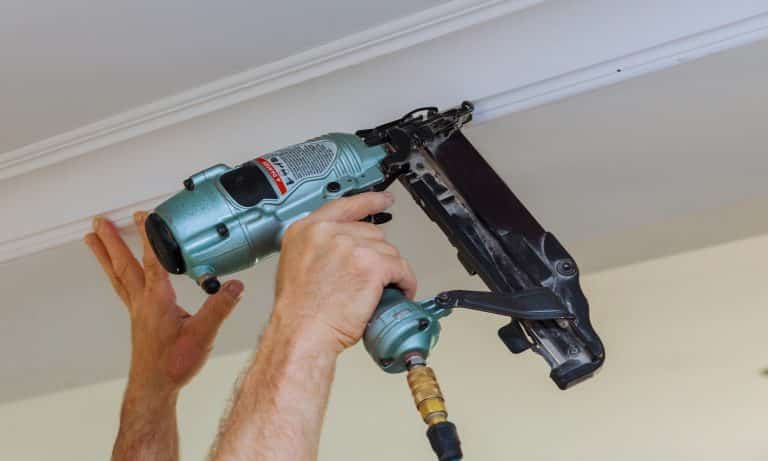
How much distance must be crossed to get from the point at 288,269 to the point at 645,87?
0.62 metres

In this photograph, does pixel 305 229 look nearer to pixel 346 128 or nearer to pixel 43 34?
pixel 346 128

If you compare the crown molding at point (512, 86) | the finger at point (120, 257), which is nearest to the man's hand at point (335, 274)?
the crown molding at point (512, 86)

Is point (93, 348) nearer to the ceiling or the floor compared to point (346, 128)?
nearer to the ceiling

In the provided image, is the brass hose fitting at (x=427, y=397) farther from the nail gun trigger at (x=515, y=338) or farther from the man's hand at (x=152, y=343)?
the man's hand at (x=152, y=343)

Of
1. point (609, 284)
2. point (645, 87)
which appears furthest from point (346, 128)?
point (609, 284)

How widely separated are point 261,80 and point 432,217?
392 millimetres

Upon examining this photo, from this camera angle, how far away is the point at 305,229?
1013 mm

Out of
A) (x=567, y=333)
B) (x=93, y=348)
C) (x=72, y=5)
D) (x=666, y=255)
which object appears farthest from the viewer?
(x=93, y=348)

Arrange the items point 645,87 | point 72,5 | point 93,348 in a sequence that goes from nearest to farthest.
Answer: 1. point 72,5
2. point 645,87
3. point 93,348

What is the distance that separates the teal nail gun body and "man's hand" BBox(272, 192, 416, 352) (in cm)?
3

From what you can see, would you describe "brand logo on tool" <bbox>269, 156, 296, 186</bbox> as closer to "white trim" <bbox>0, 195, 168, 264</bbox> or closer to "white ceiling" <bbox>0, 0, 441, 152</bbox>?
"white ceiling" <bbox>0, 0, 441, 152</bbox>

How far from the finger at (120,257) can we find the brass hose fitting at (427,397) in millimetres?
743

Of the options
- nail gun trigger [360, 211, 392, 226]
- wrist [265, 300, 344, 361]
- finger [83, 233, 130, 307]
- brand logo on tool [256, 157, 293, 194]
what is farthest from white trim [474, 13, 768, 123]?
finger [83, 233, 130, 307]

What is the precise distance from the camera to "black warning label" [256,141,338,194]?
3.44 ft
